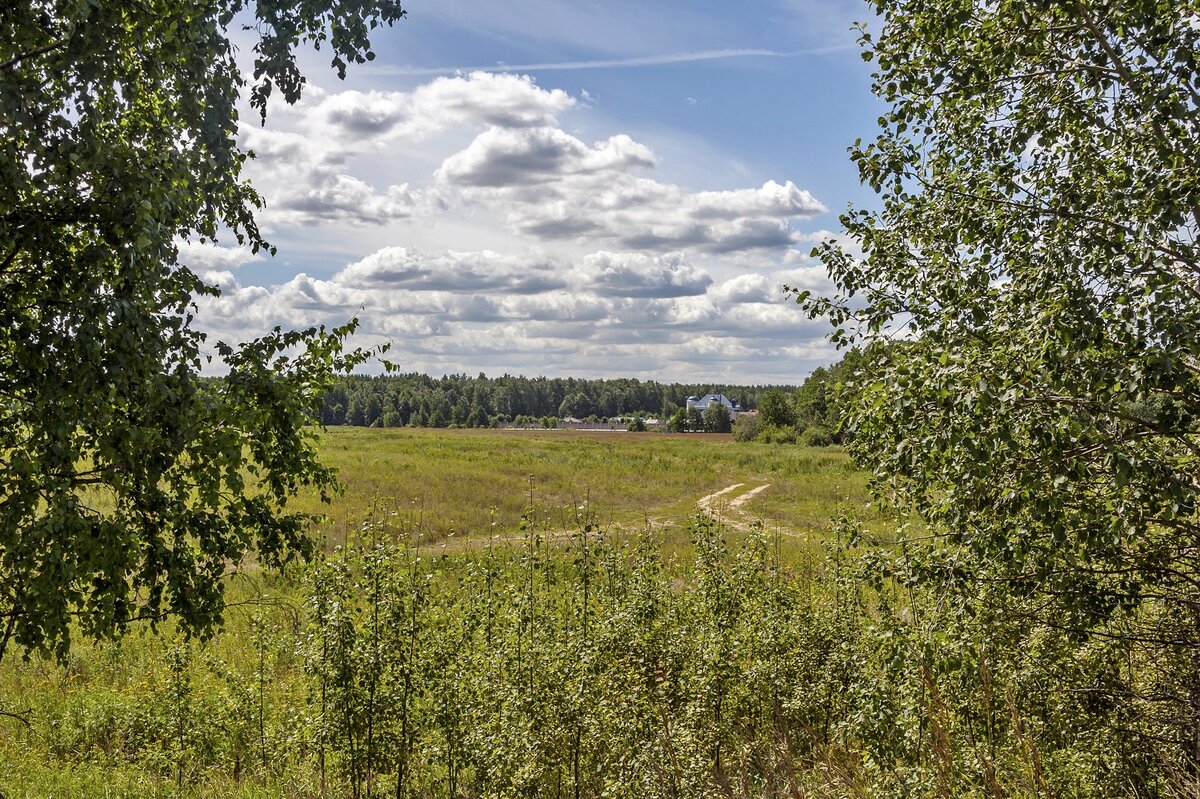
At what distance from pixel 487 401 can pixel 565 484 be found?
419ft

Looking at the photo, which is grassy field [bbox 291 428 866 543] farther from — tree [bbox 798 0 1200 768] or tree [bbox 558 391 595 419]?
tree [bbox 558 391 595 419]

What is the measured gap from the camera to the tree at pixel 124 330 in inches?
189

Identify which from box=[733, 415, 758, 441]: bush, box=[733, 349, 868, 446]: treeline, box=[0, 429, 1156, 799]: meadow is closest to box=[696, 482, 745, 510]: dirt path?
box=[733, 349, 868, 446]: treeline

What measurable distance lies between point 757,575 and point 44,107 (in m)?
8.60

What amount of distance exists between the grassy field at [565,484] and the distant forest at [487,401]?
6642cm

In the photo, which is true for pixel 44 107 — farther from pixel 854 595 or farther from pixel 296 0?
pixel 854 595

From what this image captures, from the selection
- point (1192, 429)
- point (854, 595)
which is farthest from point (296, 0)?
point (854, 595)

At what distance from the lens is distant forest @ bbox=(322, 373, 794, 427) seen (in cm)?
13325

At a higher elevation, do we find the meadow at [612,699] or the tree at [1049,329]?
the tree at [1049,329]

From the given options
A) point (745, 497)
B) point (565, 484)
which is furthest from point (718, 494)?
point (565, 484)

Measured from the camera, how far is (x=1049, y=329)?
4473 millimetres

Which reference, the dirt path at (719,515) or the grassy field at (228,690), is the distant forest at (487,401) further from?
the grassy field at (228,690)

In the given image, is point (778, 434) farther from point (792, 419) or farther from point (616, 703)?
point (616, 703)

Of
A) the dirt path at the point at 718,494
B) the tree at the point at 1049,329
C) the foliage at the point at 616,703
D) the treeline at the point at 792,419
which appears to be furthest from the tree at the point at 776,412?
the tree at the point at 1049,329
